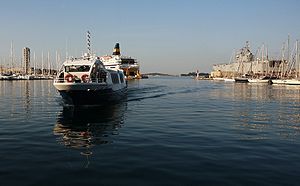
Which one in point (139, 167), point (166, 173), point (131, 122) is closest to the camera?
point (166, 173)

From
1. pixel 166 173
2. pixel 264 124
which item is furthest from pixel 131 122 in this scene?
pixel 166 173

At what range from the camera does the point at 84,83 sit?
30.3 metres

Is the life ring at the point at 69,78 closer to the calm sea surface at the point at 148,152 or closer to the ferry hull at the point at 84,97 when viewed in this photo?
the ferry hull at the point at 84,97

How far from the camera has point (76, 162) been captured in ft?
40.0

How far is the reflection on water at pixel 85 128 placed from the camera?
1603 cm

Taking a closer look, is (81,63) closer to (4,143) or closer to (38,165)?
(4,143)

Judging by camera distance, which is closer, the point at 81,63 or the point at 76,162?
the point at 76,162

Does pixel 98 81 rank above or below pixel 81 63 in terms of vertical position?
below

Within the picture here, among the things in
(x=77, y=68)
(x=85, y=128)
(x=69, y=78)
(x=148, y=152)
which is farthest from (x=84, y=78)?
(x=148, y=152)

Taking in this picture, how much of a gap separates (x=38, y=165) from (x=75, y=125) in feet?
33.2

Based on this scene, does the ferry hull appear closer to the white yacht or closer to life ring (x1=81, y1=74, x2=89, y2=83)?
the white yacht

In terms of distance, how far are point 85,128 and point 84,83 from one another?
35.1 feet

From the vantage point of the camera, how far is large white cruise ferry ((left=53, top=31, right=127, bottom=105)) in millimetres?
30312

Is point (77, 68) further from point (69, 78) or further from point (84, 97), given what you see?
point (84, 97)
